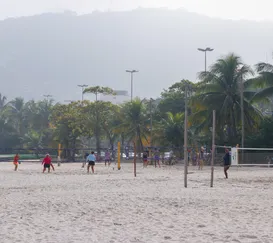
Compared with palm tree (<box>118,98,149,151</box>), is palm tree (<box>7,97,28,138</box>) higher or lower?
higher

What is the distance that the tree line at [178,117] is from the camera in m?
47.3

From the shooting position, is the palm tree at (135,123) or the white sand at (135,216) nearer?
the white sand at (135,216)

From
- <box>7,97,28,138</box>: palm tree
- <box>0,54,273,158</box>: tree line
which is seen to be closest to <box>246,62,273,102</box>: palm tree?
<box>0,54,273,158</box>: tree line

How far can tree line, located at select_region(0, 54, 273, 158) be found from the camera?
47281mm

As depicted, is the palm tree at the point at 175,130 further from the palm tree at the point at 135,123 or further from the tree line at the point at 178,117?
the palm tree at the point at 135,123

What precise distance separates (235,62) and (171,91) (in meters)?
27.3

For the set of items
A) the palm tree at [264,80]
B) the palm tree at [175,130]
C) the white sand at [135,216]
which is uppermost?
the palm tree at [264,80]

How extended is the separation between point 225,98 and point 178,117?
28.1 feet

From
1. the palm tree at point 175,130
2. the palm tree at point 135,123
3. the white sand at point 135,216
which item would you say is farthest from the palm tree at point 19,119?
the white sand at point 135,216

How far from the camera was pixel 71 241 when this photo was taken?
30.4 ft

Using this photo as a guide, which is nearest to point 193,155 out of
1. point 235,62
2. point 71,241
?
point 235,62

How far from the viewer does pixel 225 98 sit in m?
47.2

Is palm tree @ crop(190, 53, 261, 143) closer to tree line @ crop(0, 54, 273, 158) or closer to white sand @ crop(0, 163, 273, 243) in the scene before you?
tree line @ crop(0, 54, 273, 158)

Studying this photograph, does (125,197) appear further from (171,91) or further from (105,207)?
(171,91)
